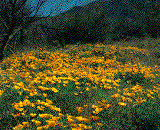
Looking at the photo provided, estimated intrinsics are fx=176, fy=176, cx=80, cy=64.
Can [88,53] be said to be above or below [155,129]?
above

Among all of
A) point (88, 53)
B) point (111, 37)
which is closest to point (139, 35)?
point (111, 37)

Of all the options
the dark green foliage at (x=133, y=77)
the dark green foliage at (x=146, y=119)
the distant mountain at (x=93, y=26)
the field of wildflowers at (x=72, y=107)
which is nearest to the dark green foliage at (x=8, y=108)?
the field of wildflowers at (x=72, y=107)

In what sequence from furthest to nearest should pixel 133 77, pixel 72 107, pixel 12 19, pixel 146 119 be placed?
pixel 12 19, pixel 133 77, pixel 72 107, pixel 146 119

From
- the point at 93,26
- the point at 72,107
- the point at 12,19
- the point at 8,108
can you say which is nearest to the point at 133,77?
the point at 72,107

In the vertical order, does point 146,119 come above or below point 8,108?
below

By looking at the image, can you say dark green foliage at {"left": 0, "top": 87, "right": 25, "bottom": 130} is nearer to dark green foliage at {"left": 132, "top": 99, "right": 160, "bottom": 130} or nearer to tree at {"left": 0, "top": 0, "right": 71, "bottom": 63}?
dark green foliage at {"left": 132, "top": 99, "right": 160, "bottom": 130}

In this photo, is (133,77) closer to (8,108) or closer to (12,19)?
(8,108)

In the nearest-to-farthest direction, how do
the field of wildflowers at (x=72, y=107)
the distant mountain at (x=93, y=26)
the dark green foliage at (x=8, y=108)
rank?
the field of wildflowers at (x=72, y=107)
the dark green foliage at (x=8, y=108)
the distant mountain at (x=93, y=26)

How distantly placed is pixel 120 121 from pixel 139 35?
18.1 meters

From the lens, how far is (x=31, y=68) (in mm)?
6020

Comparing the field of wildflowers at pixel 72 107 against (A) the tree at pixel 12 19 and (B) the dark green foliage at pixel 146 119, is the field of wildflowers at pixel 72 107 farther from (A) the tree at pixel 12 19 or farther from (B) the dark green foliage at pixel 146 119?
(A) the tree at pixel 12 19

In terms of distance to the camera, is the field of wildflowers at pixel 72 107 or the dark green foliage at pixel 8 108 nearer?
the field of wildflowers at pixel 72 107

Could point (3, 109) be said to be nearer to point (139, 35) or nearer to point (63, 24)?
point (63, 24)

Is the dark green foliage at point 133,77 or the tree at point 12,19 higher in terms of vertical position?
the tree at point 12,19
